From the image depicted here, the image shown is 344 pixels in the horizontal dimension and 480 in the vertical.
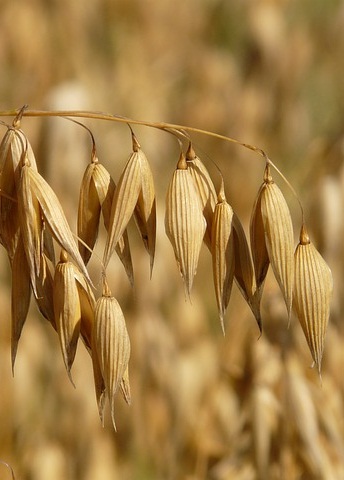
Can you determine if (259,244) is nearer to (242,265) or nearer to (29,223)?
(242,265)

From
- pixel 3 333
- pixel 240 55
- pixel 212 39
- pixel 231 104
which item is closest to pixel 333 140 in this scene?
pixel 3 333

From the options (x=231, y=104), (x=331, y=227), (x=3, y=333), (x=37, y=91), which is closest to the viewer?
(x=331, y=227)

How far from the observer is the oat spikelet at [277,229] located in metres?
0.83

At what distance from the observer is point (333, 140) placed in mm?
1525

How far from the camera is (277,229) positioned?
0.85 m

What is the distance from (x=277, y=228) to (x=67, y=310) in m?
0.18

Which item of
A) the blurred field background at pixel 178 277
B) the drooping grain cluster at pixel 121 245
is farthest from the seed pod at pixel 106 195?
the blurred field background at pixel 178 277

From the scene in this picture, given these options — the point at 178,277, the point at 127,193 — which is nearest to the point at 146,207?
the point at 127,193

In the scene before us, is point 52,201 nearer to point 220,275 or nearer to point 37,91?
point 220,275

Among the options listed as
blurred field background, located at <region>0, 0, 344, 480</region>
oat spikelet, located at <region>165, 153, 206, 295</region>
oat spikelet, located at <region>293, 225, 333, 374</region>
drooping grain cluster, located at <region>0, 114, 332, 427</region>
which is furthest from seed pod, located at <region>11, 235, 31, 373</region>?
blurred field background, located at <region>0, 0, 344, 480</region>

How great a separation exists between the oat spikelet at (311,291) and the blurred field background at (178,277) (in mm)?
398

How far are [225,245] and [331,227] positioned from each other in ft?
2.14

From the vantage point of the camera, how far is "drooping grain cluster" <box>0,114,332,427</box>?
0.80 metres

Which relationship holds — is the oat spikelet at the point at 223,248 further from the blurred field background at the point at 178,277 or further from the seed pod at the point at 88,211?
the blurred field background at the point at 178,277
